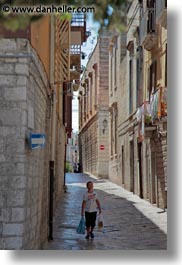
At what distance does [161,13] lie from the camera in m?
12.1

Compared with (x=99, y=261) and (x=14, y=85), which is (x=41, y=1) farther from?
(x=99, y=261)

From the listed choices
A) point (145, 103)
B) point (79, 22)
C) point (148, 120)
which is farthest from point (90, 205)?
point (145, 103)

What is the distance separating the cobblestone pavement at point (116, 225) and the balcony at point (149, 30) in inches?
142

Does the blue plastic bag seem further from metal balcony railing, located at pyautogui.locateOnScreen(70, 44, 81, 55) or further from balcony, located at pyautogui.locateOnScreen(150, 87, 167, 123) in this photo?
metal balcony railing, located at pyautogui.locateOnScreen(70, 44, 81, 55)

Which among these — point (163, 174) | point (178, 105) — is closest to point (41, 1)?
point (178, 105)

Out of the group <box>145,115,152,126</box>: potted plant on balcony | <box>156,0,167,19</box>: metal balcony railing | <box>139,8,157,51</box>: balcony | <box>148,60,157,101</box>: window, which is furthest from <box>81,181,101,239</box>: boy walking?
<box>139,8,157,51</box>: balcony

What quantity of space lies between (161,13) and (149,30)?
159 centimetres

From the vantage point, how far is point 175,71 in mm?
7004

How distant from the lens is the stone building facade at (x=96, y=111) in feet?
63.3

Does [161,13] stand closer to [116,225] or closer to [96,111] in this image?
[116,225]

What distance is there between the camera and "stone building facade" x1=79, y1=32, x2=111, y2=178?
19.3 metres

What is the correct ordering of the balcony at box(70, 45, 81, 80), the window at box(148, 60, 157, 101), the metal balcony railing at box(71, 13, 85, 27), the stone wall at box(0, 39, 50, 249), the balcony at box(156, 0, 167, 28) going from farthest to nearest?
1. the balcony at box(70, 45, 81, 80)
2. the window at box(148, 60, 157, 101)
3. the balcony at box(156, 0, 167, 28)
4. the metal balcony railing at box(71, 13, 85, 27)
5. the stone wall at box(0, 39, 50, 249)

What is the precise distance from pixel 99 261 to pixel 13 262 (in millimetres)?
936

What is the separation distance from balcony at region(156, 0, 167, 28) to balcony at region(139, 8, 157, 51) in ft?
2.48
